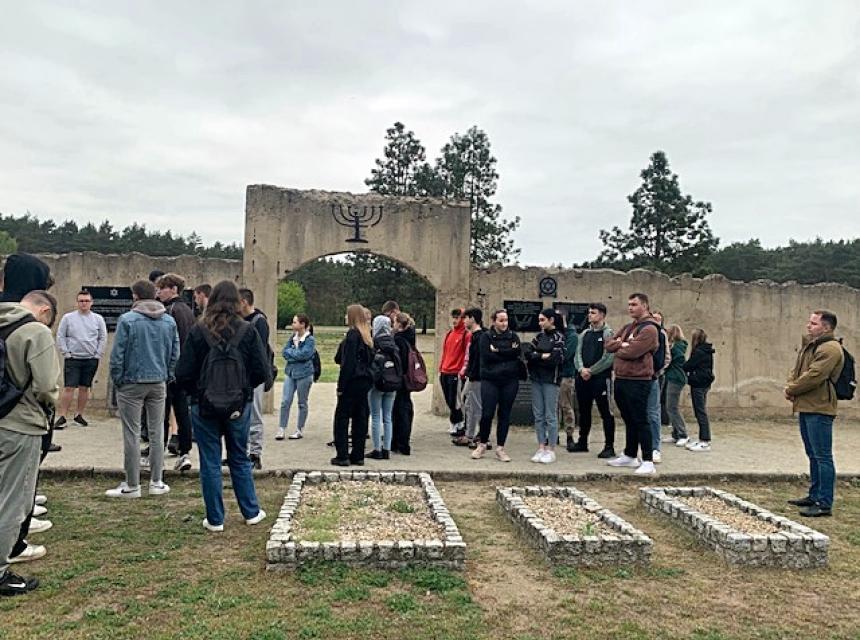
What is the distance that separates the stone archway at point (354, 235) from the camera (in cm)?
1069

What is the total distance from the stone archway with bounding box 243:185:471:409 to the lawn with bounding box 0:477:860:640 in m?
5.74

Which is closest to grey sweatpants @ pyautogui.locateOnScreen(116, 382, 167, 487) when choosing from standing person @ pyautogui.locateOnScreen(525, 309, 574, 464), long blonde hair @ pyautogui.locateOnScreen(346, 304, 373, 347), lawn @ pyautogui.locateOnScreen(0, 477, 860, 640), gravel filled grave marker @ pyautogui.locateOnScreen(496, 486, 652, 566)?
lawn @ pyautogui.locateOnScreen(0, 477, 860, 640)

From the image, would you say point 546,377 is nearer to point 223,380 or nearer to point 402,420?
point 402,420

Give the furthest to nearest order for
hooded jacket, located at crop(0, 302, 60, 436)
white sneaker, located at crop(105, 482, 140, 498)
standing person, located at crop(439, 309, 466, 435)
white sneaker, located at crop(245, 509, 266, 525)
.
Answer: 1. standing person, located at crop(439, 309, 466, 435)
2. white sneaker, located at crop(105, 482, 140, 498)
3. white sneaker, located at crop(245, 509, 266, 525)
4. hooded jacket, located at crop(0, 302, 60, 436)

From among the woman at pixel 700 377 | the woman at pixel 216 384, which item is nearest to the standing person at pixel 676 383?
the woman at pixel 700 377

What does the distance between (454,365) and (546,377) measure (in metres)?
1.96

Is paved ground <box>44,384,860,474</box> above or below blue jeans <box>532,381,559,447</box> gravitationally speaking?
below

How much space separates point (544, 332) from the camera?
8047 millimetres

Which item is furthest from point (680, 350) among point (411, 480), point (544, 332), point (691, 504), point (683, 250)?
point (683, 250)

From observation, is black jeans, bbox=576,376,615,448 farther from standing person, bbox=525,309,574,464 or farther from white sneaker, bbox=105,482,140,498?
white sneaker, bbox=105,482,140,498

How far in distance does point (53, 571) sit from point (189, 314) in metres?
3.27


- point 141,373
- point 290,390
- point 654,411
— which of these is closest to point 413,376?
point 290,390

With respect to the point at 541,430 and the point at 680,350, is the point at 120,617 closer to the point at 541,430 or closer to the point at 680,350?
the point at 541,430

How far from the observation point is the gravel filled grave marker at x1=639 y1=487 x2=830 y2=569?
15.9ft
